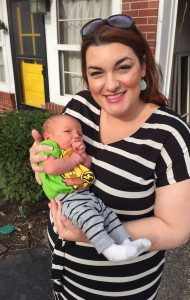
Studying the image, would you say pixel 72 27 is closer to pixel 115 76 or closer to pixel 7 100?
pixel 7 100

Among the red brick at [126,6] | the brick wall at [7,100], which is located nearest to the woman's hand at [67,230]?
the red brick at [126,6]

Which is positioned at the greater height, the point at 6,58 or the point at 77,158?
the point at 6,58

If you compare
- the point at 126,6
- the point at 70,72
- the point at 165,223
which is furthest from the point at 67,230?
the point at 70,72

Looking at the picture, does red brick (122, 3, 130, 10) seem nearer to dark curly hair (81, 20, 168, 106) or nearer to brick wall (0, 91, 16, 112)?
dark curly hair (81, 20, 168, 106)

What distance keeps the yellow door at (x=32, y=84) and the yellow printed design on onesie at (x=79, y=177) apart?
16.8 feet

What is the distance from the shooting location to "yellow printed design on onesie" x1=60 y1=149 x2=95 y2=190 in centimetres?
142

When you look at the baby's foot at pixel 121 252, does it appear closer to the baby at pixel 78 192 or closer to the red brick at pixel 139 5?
the baby at pixel 78 192

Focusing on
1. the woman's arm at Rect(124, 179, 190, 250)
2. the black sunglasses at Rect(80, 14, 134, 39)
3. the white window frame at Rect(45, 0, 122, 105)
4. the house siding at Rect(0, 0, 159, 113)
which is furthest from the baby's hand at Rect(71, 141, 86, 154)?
the white window frame at Rect(45, 0, 122, 105)

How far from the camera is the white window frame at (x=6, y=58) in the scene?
6.34m

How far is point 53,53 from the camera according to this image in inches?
221

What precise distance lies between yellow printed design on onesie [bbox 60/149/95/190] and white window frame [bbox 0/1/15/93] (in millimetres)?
6026

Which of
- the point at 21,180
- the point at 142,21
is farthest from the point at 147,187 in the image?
the point at 142,21

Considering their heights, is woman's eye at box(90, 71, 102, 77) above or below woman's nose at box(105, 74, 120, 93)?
above

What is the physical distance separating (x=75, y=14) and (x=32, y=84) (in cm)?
204
